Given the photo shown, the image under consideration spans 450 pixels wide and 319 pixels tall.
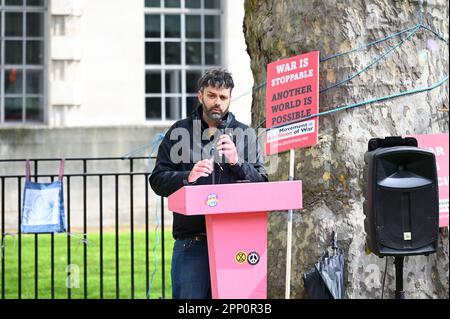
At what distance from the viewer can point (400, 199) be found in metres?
5.70

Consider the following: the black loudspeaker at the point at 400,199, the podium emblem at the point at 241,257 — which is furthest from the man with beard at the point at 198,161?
the black loudspeaker at the point at 400,199

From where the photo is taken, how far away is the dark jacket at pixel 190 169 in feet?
18.7

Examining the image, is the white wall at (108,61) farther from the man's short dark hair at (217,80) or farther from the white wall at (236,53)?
the man's short dark hair at (217,80)

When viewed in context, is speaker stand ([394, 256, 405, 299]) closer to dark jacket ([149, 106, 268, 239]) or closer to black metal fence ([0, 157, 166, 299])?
dark jacket ([149, 106, 268, 239])

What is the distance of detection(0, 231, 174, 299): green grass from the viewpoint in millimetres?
9798

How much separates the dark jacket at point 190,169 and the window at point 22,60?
35.6 ft

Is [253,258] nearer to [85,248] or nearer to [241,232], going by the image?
[241,232]

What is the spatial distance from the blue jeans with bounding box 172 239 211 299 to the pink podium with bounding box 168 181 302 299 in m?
0.22

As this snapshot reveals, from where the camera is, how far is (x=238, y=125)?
584 cm

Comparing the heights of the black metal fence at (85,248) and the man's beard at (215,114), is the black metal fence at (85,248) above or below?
below

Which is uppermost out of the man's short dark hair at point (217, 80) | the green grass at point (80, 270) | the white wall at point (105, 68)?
the white wall at point (105, 68)

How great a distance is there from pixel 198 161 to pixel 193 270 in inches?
24.2

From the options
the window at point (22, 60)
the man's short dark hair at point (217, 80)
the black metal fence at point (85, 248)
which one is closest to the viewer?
the man's short dark hair at point (217, 80)

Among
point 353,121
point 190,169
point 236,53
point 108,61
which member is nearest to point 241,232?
point 190,169
